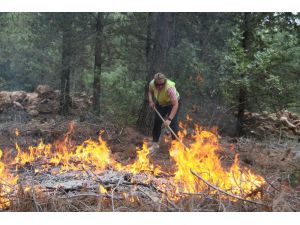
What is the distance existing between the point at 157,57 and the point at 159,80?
233 cm

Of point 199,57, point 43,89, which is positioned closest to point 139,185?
point 199,57

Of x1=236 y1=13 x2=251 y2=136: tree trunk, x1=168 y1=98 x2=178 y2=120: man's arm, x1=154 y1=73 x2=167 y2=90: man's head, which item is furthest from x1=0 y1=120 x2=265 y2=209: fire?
x1=236 y1=13 x2=251 y2=136: tree trunk

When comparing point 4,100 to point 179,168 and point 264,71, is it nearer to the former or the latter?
point 264,71

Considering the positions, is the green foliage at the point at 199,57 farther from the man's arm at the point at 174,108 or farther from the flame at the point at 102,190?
the flame at the point at 102,190

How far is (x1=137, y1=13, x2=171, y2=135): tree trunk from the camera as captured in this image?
8.73m

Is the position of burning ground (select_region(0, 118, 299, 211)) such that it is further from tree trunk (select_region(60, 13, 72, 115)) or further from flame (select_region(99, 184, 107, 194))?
tree trunk (select_region(60, 13, 72, 115))

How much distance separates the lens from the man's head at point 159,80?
6.53m

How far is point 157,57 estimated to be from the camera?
8805 millimetres

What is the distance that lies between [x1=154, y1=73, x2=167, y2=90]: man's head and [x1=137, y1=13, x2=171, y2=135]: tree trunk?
2.11m

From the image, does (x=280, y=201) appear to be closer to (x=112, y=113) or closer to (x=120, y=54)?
(x=112, y=113)

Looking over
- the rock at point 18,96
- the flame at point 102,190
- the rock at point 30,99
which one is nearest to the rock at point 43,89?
the rock at point 30,99

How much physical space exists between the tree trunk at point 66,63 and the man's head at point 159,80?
5537 mm

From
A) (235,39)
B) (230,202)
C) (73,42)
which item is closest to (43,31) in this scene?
(73,42)
